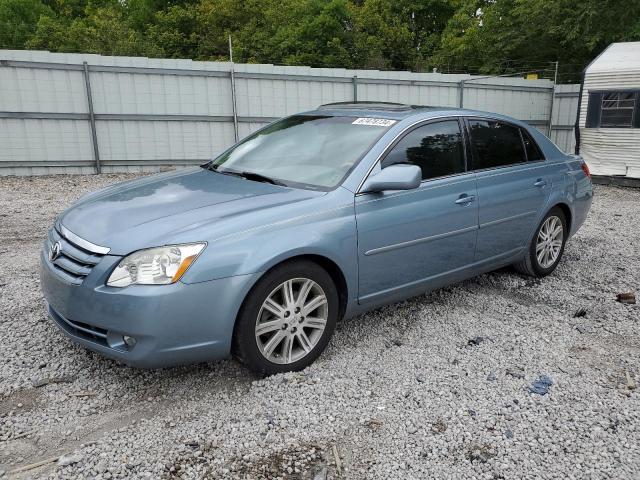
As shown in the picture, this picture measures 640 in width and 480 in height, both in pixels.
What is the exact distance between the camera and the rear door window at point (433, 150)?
382 centimetres

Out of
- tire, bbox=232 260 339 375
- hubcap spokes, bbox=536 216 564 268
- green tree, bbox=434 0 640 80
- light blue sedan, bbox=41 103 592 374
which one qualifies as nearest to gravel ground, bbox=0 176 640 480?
tire, bbox=232 260 339 375

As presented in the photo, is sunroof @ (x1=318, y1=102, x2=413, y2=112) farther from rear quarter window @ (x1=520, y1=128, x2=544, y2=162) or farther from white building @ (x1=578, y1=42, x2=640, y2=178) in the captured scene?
white building @ (x1=578, y1=42, x2=640, y2=178)

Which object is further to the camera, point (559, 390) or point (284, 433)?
point (559, 390)

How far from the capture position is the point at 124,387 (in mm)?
3113

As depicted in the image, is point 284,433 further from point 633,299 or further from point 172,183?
point 633,299

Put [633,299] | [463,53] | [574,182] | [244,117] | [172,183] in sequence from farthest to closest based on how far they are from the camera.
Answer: [463,53] → [244,117] → [574,182] → [633,299] → [172,183]

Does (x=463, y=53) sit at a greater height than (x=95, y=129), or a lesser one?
greater

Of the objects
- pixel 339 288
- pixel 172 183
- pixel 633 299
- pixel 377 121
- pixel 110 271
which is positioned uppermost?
pixel 377 121

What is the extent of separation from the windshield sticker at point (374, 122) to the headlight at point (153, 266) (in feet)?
5.85

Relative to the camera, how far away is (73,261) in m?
2.97

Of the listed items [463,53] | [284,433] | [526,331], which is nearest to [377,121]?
[526,331]

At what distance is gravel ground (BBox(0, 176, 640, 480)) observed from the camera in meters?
2.53

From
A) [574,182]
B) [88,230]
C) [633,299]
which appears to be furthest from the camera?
[574,182]

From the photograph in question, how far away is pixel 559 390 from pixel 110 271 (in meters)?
2.65
